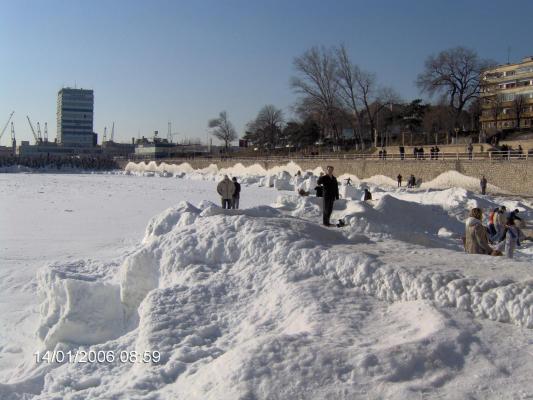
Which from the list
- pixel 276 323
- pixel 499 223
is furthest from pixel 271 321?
pixel 499 223

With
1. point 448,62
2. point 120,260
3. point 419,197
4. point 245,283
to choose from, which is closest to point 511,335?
point 245,283

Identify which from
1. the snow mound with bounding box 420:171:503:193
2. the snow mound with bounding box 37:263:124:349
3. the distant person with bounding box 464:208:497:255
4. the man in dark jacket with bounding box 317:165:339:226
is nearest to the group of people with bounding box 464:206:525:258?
the distant person with bounding box 464:208:497:255

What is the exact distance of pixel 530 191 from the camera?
29078 millimetres

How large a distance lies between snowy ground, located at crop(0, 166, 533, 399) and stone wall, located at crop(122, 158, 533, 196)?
24590 millimetres

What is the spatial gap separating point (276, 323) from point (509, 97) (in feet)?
201

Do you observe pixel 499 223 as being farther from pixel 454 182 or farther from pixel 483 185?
pixel 454 182

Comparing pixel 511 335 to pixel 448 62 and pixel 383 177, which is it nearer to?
pixel 383 177

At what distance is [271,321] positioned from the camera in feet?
17.8

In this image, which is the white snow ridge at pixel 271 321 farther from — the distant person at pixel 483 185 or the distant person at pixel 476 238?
the distant person at pixel 483 185

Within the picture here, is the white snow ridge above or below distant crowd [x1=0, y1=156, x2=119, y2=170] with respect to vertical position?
below

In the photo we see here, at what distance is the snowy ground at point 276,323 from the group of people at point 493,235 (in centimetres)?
102

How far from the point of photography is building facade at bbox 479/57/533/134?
183ft

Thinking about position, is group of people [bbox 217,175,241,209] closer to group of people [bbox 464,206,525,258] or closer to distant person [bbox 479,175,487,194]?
group of people [bbox 464,206,525,258]
